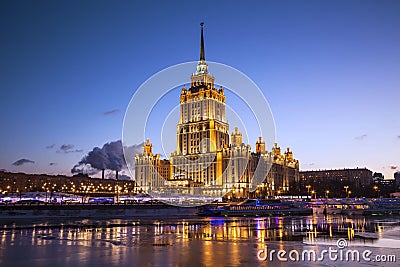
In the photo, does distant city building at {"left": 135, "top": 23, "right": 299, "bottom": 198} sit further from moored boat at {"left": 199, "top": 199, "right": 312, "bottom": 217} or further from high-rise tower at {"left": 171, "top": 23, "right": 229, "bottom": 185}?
moored boat at {"left": 199, "top": 199, "right": 312, "bottom": 217}

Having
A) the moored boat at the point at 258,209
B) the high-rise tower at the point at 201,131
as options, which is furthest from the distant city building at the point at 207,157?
the moored boat at the point at 258,209

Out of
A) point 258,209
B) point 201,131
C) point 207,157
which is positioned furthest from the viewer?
point 201,131

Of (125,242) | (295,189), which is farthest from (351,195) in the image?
(125,242)

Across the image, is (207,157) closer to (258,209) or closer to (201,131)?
(201,131)

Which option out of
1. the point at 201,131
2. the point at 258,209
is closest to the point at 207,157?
the point at 201,131

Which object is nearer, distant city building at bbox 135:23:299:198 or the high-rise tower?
distant city building at bbox 135:23:299:198

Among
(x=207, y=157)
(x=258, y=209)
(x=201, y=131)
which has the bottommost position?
(x=258, y=209)

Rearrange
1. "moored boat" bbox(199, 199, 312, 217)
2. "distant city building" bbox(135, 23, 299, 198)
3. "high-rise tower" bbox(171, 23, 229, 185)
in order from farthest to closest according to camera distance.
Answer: "high-rise tower" bbox(171, 23, 229, 185)
"distant city building" bbox(135, 23, 299, 198)
"moored boat" bbox(199, 199, 312, 217)

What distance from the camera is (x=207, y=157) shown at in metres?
147

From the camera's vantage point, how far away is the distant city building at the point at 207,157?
460 ft

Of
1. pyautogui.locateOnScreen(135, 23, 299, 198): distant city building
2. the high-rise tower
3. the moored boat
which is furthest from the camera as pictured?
the high-rise tower

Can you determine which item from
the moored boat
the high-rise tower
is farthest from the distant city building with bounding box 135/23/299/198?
the moored boat

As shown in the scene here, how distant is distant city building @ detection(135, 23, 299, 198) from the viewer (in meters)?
140

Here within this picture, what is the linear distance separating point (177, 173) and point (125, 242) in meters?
128
